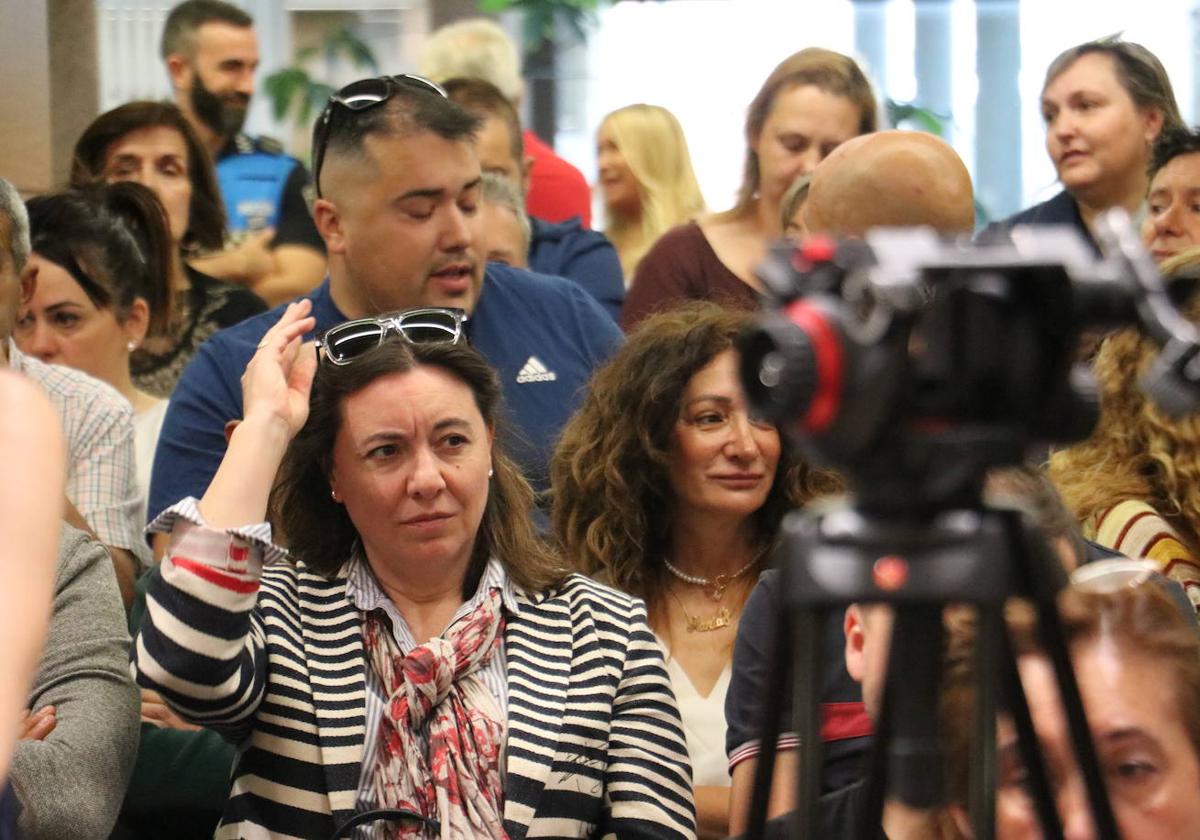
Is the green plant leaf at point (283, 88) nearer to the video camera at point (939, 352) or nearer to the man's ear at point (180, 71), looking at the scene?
the man's ear at point (180, 71)

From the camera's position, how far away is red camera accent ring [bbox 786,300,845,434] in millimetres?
1194

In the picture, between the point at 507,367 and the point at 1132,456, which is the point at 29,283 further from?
the point at 1132,456

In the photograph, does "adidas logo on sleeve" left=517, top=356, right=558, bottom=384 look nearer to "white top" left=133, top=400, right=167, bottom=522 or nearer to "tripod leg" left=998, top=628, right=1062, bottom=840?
"white top" left=133, top=400, right=167, bottom=522

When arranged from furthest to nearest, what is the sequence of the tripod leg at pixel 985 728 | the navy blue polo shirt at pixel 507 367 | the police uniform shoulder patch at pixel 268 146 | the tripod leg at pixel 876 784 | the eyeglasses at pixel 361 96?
the police uniform shoulder patch at pixel 268 146 < the eyeglasses at pixel 361 96 < the navy blue polo shirt at pixel 507 367 < the tripod leg at pixel 876 784 < the tripod leg at pixel 985 728

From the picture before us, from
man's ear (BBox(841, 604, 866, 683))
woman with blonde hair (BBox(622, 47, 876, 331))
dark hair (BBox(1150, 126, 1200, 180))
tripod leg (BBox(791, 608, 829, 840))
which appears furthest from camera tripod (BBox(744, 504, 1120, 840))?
dark hair (BBox(1150, 126, 1200, 180))

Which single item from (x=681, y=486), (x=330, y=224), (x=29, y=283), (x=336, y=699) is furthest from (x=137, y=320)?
(x=336, y=699)

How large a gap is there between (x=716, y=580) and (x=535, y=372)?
61 centimetres

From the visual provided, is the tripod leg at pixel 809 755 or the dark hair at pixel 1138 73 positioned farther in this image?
the dark hair at pixel 1138 73

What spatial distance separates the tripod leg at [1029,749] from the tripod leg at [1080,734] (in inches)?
1.7

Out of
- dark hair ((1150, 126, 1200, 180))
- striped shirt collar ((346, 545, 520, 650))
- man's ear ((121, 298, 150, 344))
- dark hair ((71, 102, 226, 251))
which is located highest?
dark hair ((71, 102, 226, 251))

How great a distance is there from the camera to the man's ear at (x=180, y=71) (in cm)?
523

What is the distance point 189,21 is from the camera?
527cm

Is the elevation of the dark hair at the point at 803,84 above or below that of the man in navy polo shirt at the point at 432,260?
above

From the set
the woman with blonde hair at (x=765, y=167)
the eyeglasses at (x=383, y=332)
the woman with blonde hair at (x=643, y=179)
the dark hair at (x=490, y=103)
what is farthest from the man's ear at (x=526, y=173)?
the eyeglasses at (x=383, y=332)
